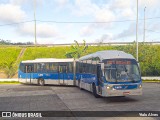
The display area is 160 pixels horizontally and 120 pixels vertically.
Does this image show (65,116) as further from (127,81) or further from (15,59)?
(15,59)

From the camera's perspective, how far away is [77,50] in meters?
43.7

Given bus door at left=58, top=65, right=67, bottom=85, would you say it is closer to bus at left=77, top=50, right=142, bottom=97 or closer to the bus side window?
the bus side window

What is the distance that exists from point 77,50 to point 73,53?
1.15 metres

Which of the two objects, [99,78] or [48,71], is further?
[48,71]

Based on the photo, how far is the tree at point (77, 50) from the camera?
4344 cm

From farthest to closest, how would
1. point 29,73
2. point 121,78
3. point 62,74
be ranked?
1. point 29,73
2. point 62,74
3. point 121,78

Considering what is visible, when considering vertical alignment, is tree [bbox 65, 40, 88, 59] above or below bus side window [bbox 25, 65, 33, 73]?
above

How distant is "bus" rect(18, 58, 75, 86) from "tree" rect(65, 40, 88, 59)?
42.1ft

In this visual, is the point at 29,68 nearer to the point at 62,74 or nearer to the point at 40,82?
the point at 40,82

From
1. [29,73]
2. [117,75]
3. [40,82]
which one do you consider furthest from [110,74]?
[29,73]

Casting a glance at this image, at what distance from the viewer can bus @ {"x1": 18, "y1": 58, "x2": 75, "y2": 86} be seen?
1128 inches

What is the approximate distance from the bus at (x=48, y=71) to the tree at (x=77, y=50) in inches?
505

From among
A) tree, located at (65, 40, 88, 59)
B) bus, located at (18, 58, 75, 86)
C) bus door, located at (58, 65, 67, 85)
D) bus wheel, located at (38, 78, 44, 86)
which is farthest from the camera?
tree, located at (65, 40, 88, 59)

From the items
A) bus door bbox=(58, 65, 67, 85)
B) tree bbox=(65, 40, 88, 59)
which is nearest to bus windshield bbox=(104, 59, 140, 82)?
bus door bbox=(58, 65, 67, 85)
